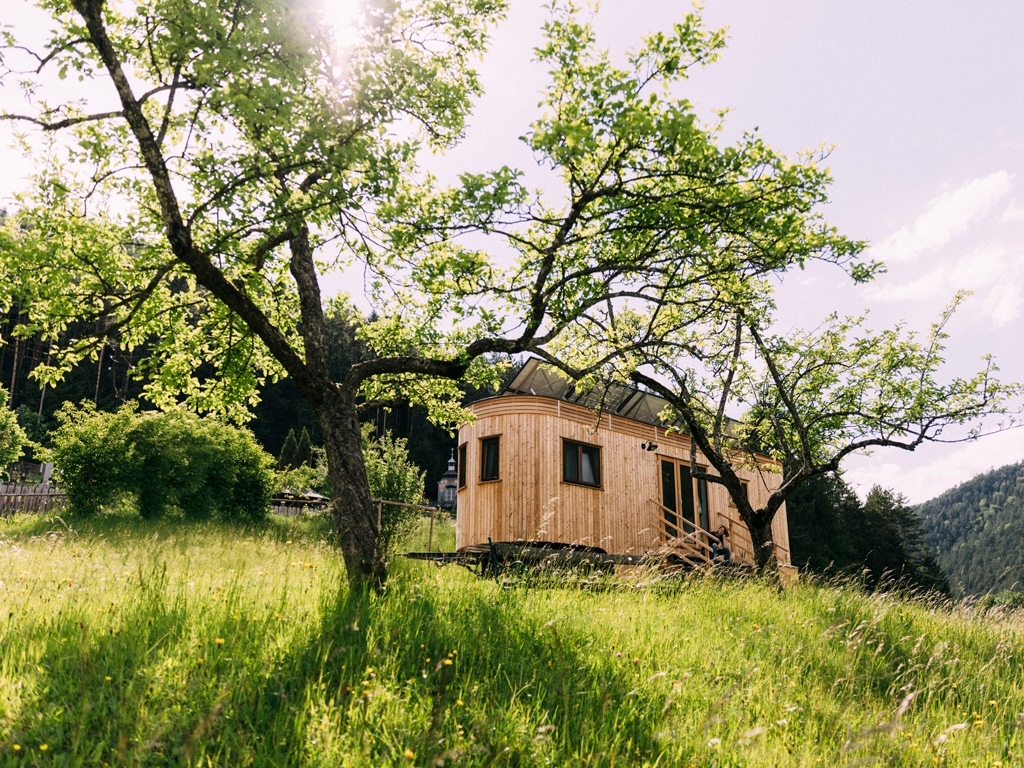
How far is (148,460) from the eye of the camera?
776 inches

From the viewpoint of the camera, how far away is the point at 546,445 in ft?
50.4

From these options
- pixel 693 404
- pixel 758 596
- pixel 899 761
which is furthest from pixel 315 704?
pixel 693 404

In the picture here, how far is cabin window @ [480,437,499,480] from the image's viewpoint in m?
15.8

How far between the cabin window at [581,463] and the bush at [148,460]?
1258 cm

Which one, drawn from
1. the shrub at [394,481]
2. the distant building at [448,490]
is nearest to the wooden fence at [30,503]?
the shrub at [394,481]

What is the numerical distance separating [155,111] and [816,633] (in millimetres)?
10466

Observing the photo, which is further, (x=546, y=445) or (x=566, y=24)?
(x=546, y=445)

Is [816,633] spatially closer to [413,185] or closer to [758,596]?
[758,596]

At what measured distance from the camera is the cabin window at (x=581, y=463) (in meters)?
15.8

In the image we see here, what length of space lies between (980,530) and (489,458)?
19744cm

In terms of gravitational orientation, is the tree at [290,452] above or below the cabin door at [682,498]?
above

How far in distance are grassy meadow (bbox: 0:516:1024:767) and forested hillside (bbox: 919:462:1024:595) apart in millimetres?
109014

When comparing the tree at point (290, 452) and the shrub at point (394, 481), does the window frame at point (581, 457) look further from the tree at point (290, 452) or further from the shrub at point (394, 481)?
the tree at point (290, 452)

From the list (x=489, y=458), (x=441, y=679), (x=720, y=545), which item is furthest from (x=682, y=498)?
(x=441, y=679)
